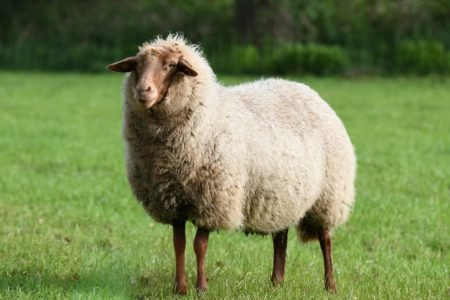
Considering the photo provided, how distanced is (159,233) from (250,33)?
22.8 metres

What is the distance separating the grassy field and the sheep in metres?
0.52

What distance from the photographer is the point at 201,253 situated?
6.02 m

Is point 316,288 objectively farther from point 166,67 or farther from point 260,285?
point 166,67

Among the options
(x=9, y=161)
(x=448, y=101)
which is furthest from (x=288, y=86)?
(x=448, y=101)

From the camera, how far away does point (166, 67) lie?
5793mm

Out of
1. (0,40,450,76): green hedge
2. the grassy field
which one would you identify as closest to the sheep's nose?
the grassy field

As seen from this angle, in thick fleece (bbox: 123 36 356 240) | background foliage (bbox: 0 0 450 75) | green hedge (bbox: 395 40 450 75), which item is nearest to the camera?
thick fleece (bbox: 123 36 356 240)

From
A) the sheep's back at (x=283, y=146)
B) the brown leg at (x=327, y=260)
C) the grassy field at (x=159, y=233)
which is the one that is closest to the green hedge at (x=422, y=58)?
Result: the grassy field at (x=159, y=233)

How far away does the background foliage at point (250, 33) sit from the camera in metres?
29.2

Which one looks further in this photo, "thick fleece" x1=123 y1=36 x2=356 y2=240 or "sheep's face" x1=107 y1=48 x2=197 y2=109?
"thick fleece" x1=123 y1=36 x2=356 y2=240

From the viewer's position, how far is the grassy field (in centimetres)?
655

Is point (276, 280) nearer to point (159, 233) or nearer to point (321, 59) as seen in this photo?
point (159, 233)

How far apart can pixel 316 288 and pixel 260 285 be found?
1.34 ft

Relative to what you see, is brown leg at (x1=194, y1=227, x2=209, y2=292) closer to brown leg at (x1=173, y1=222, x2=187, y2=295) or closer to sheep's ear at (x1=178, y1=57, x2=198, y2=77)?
brown leg at (x1=173, y1=222, x2=187, y2=295)
